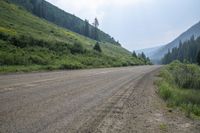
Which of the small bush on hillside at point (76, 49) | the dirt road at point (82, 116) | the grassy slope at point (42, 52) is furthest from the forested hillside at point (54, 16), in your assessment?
the dirt road at point (82, 116)

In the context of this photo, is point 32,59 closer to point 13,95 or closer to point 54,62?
point 54,62

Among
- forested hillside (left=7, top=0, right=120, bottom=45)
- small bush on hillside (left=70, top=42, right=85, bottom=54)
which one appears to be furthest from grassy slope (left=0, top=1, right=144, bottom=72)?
forested hillside (left=7, top=0, right=120, bottom=45)

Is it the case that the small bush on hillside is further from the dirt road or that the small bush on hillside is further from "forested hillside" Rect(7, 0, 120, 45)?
→ "forested hillside" Rect(7, 0, 120, 45)

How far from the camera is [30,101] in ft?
24.7

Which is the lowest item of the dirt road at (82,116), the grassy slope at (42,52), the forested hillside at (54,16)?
the dirt road at (82,116)

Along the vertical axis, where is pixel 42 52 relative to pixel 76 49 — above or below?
below

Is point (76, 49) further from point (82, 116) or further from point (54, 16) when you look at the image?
point (54, 16)

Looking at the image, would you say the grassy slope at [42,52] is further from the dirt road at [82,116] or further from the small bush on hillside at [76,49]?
the dirt road at [82,116]

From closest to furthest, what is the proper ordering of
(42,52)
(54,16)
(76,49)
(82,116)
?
(82,116), (42,52), (76,49), (54,16)

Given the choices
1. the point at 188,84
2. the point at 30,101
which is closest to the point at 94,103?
the point at 30,101

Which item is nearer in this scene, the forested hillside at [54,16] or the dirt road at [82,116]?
the dirt road at [82,116]

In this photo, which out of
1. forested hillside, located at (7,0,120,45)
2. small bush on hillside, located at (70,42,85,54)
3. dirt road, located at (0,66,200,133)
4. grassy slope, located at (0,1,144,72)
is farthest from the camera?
forested hillside, located at (7,0,120,45)

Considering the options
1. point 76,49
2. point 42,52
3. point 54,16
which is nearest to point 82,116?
point 42,52

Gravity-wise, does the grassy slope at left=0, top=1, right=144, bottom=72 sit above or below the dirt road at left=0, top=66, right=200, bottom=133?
above
